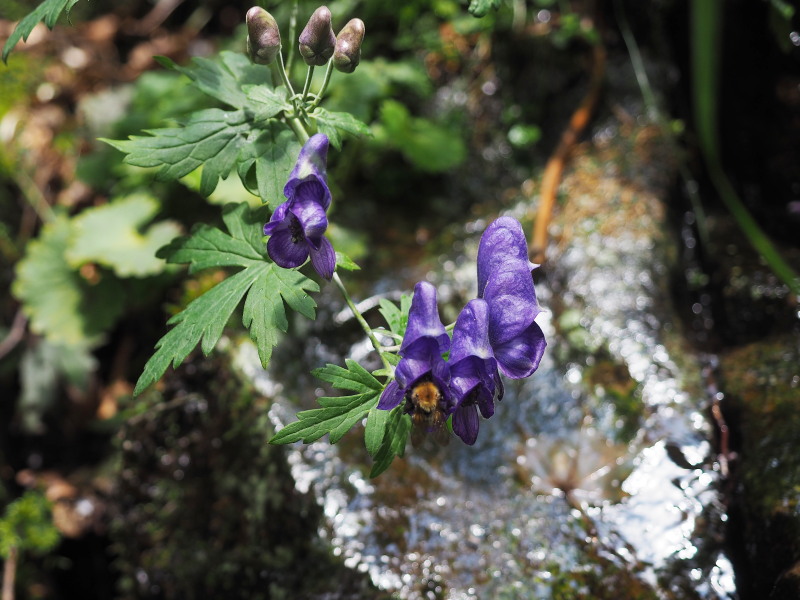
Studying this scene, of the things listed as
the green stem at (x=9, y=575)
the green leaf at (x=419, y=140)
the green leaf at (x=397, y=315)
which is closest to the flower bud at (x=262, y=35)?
the green leaf at (x=397, y=315)

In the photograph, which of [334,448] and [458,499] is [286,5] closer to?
[334,448]

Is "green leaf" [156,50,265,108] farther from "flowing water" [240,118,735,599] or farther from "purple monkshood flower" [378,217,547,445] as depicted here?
"flowing water" [240,118,735,599]

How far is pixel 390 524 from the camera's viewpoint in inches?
76.9

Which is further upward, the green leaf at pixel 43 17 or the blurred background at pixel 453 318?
the green leaf at pixel 43 17

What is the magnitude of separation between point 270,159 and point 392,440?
658 millimetres

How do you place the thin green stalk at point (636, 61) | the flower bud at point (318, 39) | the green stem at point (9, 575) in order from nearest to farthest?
the flower bud at point (318, 39), the green stem at point (9, 575), the thin green stalk at point (636, 61)

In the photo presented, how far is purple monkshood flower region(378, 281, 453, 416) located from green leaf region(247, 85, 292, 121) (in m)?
0.53

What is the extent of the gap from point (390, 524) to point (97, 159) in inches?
100

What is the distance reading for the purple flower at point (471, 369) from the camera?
1.22m

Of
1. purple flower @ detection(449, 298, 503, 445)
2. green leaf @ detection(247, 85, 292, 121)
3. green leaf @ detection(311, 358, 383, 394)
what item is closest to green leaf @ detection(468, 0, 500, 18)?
green leaf @ detection(247, 85, 292, 121)

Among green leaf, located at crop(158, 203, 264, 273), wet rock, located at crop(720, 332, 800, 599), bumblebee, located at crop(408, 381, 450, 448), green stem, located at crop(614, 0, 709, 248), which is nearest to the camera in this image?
bumblebee, located at crop(408, 381, 450, 448)

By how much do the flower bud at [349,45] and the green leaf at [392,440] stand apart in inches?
29.6

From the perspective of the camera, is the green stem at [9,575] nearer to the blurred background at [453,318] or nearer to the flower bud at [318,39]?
the blurred background at [453,318]

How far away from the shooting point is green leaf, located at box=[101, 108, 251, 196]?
56.4 inches
